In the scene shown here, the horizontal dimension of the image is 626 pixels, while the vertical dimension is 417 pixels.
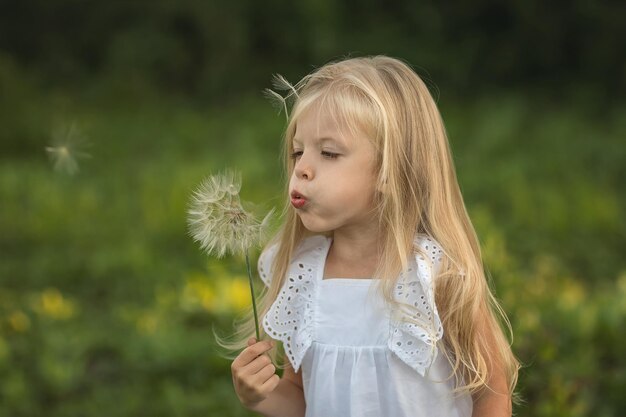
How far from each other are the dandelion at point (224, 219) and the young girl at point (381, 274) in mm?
111

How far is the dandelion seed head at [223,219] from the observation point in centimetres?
219

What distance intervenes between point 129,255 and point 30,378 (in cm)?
189

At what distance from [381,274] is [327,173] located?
0.82ft

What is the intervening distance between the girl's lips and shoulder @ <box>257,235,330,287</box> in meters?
0.24

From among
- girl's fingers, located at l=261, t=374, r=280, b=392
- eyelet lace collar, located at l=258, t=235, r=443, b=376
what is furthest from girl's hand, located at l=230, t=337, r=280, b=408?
eyelet lace collar, located at l=258, t=235, r=443, b=376

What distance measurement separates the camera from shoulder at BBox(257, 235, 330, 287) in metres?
2.41

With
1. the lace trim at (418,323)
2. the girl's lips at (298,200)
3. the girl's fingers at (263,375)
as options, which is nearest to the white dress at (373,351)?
the lace trim at (418,323)

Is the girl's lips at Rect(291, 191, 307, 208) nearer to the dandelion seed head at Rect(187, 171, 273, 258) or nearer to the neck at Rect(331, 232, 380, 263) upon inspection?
the dandelion seed head at Rect(187, 171, 273, 258)

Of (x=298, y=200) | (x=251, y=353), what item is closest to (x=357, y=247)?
(x=298, y=200)

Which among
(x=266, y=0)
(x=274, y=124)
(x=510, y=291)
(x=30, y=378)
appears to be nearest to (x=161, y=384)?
(x=30, y=378)

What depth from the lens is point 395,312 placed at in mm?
2207

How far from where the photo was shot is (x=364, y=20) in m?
11.2

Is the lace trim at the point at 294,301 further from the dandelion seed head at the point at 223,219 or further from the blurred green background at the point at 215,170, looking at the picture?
the blurred green background at the point at 215,170

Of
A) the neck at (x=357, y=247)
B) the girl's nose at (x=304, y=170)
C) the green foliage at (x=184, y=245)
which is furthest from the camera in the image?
the green foliage at (x=184, y=245)
